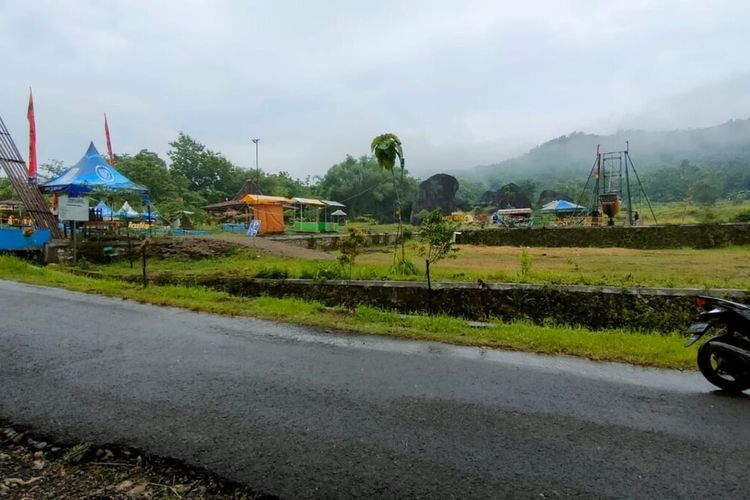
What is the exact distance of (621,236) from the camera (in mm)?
24734

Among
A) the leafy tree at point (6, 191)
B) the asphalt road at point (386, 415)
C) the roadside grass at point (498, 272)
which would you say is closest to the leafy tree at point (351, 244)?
the roadside grass at point (498, 272)

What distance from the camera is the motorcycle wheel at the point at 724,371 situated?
4270 millimetres

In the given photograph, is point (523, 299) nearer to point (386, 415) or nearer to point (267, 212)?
point (386, 415)

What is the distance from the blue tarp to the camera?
599 inches

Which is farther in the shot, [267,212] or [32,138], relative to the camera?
[267,212]

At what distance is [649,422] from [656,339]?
3302 mm

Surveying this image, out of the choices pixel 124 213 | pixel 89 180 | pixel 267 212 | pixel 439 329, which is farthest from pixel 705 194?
pixel 89 180

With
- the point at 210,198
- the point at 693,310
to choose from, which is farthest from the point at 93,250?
the point at 210,198

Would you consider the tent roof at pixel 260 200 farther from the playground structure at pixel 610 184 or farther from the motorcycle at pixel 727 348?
the motorcycle at pixel 727 348

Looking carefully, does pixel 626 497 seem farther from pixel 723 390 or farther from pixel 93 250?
pixel 93 250

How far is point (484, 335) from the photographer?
251 inches

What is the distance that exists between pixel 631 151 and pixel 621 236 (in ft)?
421

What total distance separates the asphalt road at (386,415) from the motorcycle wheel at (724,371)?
13cm

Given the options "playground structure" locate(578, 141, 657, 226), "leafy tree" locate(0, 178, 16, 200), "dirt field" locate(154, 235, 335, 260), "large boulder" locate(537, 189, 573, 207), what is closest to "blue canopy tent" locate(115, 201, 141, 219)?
"dirt field" locate(154, 235, 335, 260)
